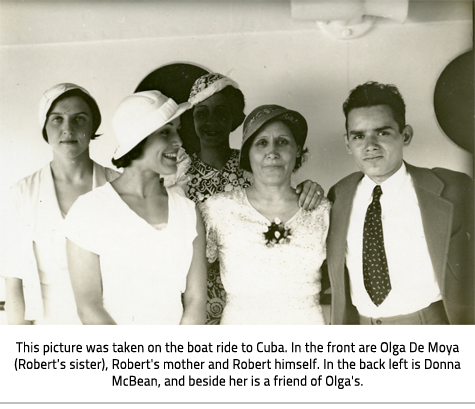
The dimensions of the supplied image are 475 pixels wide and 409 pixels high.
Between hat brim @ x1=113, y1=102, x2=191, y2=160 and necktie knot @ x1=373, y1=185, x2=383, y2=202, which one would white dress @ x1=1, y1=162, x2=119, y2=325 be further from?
necktie knot @ x1=373, y1=185, x2=383, y2=202

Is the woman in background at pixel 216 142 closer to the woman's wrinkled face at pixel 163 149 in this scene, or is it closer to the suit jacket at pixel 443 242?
the woman's wrinkled face at pixel 163 149

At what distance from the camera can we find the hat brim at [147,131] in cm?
246

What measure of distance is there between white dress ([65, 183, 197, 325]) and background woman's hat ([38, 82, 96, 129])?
479 mm

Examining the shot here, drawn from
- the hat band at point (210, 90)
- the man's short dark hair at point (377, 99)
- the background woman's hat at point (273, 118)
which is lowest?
the background woman's hat at point (273, 118)

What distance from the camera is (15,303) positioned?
8.34 ft

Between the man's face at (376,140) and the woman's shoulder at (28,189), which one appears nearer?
the man's face at (376,140)

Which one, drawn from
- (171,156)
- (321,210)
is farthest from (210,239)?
Answer: (321,210)

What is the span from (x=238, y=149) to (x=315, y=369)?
104 cm

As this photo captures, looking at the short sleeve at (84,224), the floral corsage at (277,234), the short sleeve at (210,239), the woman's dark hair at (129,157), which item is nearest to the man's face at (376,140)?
the floral corsage at (277,234)

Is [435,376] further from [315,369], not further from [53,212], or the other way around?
[53,212]

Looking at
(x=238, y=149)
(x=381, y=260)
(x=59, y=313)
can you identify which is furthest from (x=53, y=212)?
(x=381, y=260)

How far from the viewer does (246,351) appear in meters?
2.45

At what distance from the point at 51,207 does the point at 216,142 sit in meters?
0.82

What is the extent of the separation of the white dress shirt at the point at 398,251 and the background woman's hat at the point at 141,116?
93 cm
